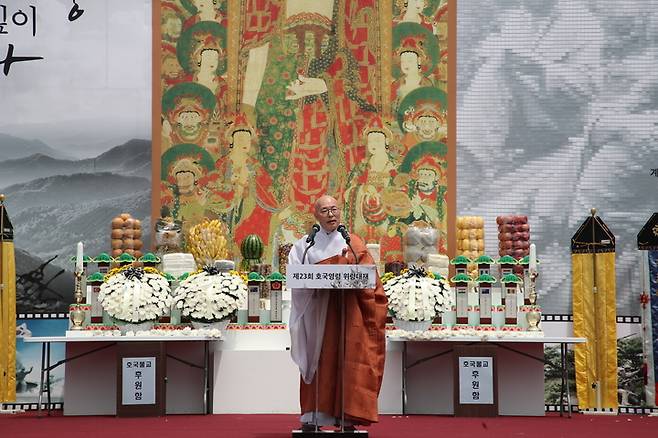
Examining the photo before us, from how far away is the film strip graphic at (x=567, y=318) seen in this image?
13.9 metres

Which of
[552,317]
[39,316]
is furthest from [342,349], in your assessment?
[39,316]

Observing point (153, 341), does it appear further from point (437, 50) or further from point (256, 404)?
point (437, 50)

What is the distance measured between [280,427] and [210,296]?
76.7 inches

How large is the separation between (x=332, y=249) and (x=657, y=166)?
620 cm

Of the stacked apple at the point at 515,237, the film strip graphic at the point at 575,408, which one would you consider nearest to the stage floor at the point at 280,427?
the film strip graphic at the point at 575,408

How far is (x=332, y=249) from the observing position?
9.24 metres

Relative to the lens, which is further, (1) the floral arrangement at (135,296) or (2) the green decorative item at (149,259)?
(2) the green decorative item at (149,259)

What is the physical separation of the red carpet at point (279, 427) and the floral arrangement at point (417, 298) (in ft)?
2.97

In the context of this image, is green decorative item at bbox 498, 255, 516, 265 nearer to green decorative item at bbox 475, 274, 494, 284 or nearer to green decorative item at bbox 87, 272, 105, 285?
green decorative item at bbox 475, 274, 494, 284

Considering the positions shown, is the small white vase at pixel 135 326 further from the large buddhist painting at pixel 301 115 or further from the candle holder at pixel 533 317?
the candle holder at pixel 533 317

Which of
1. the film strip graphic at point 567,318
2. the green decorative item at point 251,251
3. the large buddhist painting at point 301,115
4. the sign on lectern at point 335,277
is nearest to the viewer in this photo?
the sign on lectern at point 335,277

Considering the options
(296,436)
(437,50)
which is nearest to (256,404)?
(296,436)

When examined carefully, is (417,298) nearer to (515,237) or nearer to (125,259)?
(515,237)

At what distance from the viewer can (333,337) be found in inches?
360
